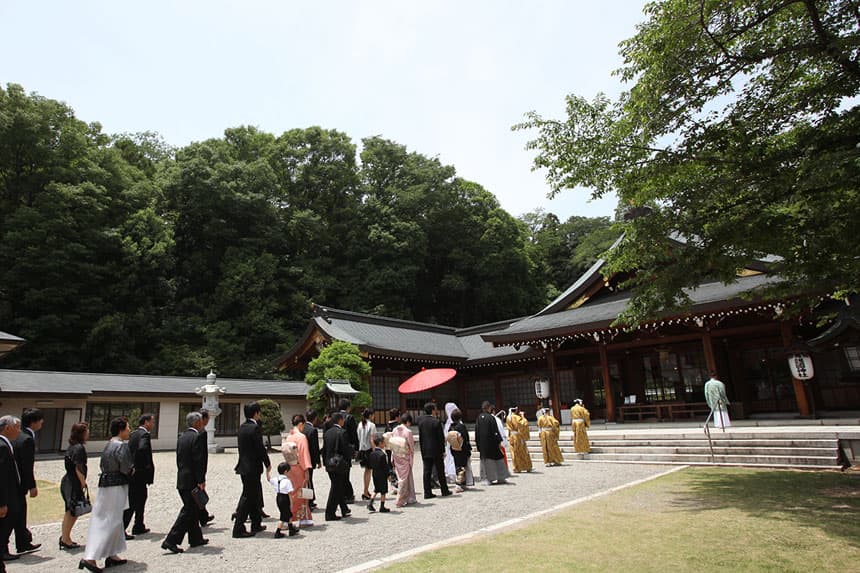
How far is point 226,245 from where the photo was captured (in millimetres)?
34969

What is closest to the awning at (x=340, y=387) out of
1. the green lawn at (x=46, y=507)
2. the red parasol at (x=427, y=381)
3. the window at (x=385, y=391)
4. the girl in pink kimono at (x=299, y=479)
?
the red parasol at (x=427, y=381)

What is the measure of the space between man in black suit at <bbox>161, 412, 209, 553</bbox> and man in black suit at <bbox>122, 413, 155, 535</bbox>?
0.69 meters

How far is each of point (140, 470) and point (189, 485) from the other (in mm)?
1248

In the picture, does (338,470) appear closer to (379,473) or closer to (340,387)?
(379,473)

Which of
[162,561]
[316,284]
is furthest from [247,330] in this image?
[162,561]

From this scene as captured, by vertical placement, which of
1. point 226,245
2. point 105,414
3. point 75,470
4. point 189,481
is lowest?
point 189,481

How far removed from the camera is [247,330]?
31078mm

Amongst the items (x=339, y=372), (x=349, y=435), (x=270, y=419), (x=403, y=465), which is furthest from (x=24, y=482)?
(x=270, y=419)

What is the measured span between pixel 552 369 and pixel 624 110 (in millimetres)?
10883

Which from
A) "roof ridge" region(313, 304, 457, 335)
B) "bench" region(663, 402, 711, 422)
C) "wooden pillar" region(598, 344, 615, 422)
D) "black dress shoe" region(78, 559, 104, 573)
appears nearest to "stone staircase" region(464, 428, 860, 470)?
"wooden pillar" region(598, 344, 615, 422)

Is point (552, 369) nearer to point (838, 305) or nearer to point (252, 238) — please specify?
point (838, 305)

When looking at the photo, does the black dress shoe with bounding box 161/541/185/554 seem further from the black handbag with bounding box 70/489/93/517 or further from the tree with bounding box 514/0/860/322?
the tree with bounding box 514/0/860/322

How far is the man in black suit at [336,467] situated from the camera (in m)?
7.11

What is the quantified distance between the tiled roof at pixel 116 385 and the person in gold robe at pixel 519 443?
1480 centimetres
